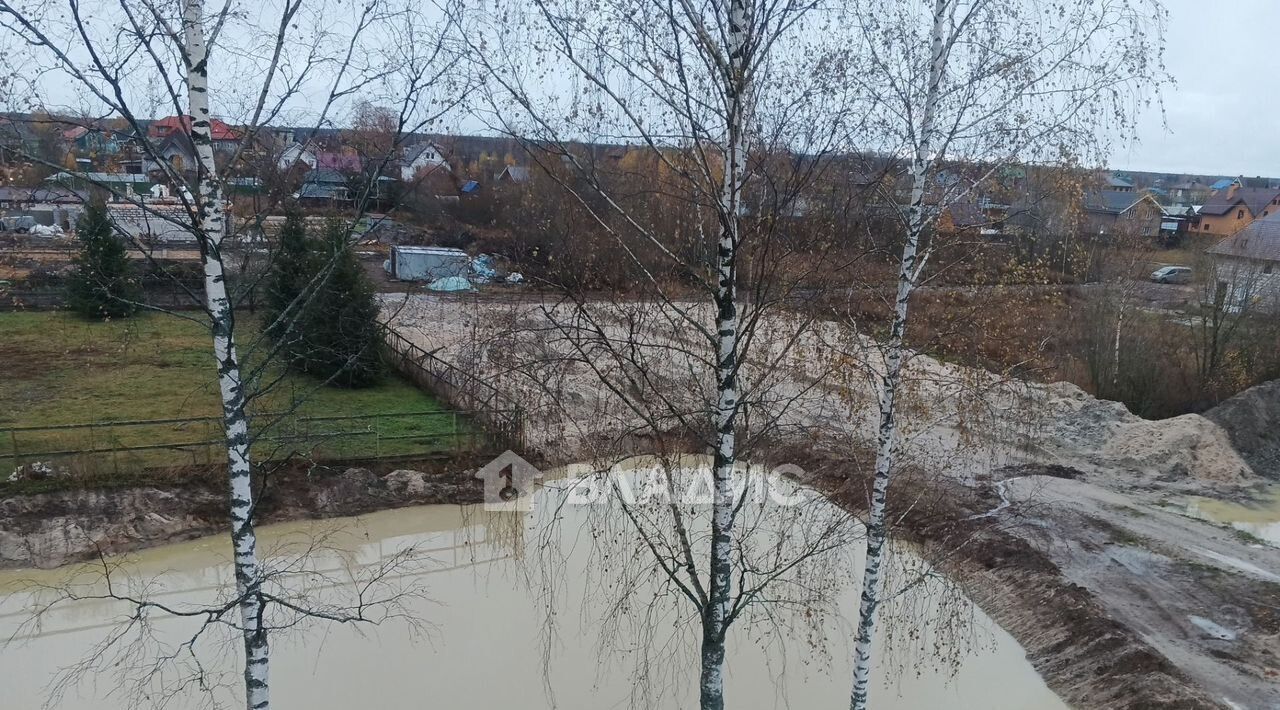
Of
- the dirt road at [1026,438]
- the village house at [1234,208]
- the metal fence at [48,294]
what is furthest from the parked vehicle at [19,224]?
the village house at [1234,208]

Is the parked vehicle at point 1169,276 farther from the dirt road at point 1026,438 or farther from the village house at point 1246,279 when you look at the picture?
the dirt road at point 1026,438

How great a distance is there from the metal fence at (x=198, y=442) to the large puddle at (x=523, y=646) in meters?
1.66

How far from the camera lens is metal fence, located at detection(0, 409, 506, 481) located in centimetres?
1097

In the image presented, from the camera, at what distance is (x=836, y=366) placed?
4949 mm

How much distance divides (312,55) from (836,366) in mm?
3399

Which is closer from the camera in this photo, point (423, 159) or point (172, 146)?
point (172, 146)

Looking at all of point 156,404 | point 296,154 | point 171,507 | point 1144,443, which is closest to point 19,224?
point 156,404

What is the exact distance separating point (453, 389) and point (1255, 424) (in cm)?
1473

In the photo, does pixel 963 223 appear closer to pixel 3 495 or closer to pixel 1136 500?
pixel 1136 500

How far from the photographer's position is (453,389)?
47.4 ft

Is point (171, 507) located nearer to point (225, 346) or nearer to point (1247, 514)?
point (225, 346)

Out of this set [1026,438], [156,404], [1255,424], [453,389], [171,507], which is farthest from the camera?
[1255,424]

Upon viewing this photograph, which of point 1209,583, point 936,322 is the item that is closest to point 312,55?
point 936,322

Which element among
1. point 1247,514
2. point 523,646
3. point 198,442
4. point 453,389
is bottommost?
point 523,646
